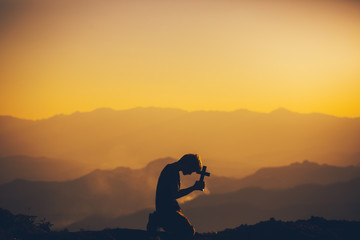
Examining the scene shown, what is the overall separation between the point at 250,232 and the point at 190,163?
4849 mm

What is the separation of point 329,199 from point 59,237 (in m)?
57.2

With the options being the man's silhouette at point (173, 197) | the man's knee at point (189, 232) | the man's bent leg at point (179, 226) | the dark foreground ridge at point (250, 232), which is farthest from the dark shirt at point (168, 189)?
the dark foreground ridge at point (250, 232)

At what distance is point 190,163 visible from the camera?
8508 mm

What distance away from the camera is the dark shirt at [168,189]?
27.9ft

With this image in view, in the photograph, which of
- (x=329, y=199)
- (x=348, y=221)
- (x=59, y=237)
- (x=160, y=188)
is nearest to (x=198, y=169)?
(x=160, y=188)

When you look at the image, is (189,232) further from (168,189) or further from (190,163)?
(190,163)

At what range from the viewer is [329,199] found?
59.7m

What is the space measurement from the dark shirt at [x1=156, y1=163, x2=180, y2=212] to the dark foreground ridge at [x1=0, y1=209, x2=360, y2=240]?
1.91m

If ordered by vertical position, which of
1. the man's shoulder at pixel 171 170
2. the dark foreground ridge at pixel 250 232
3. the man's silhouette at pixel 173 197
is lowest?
the dark foreground ridge at pixel 250 232

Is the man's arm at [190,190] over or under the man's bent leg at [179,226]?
over

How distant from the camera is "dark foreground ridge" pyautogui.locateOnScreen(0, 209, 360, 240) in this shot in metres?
10.8

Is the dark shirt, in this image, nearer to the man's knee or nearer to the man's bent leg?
the man's bent leg

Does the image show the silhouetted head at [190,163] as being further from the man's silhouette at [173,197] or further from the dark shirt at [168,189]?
the dark shirt at [168,189]

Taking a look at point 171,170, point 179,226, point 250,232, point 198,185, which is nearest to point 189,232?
point 179,226
